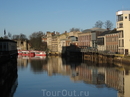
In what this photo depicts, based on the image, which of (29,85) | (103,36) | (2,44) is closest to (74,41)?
(103,36)

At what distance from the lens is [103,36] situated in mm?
72500

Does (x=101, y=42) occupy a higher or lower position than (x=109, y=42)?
higher

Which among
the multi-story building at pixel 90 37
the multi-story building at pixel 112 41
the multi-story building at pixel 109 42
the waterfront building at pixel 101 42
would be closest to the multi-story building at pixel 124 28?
the multi-story building at pixel 109 42

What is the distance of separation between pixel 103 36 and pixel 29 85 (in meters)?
44.9

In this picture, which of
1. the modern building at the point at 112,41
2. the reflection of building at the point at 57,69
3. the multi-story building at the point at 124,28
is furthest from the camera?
the modern building at the point at 112,41

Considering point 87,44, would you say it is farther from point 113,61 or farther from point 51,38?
point 51,38

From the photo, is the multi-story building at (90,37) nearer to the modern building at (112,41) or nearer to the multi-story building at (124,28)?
the modern building at (112,41)

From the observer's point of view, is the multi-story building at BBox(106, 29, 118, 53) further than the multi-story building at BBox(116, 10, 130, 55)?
Yes

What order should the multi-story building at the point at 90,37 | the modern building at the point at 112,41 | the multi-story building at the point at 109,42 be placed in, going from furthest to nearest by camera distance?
the multi-story building at the point at 90,37 → the multi-story building at the point at 109,42 → the modern building at the point at 112,41

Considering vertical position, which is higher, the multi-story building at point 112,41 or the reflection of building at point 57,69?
the multi-story building at point 112,41

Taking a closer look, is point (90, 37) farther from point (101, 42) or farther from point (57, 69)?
point (57, 69)

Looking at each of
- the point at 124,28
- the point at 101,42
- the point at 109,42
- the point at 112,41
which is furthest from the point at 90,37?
the point at 124,28

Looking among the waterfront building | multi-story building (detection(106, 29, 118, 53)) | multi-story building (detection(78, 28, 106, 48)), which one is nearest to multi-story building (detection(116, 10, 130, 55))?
multi-story building (detection(106, 29, 118, 53))

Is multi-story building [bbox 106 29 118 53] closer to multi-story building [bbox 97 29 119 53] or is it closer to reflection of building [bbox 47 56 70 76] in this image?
multi-story building [bbox 97 29 119 53]
